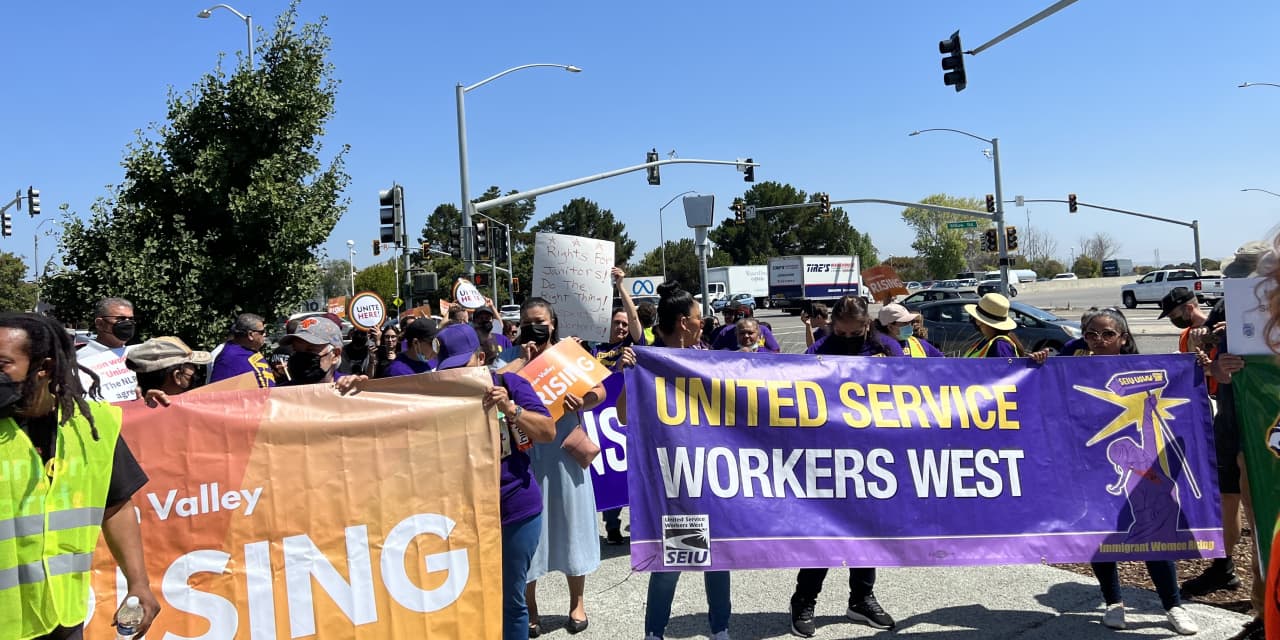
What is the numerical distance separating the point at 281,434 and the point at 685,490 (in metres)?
1.92

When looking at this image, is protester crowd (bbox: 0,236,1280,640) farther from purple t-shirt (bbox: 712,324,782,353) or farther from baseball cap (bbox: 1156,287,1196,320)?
purple t-shirt (bbox: 712,324,782,353)

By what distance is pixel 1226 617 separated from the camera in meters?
5.08

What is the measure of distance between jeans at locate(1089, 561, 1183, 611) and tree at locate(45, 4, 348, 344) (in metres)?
10.4

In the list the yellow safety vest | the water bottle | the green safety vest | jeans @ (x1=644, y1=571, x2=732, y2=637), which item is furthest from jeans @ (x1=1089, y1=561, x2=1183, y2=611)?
the green safety vest

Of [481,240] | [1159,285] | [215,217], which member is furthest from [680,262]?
[215,217]

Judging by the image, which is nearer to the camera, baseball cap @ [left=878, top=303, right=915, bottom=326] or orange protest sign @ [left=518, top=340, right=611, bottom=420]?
orange protest sign @ [left=518, top=340, right=611, bottom=420]

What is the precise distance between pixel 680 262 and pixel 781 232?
10.9 meters

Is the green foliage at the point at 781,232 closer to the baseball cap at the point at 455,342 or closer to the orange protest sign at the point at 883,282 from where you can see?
the orange protest sign at the point at 883,282

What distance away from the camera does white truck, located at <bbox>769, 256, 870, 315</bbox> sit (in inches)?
2192

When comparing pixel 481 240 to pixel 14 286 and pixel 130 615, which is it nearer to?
pixel 130 615

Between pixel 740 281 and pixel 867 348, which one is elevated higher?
pixel 740 281

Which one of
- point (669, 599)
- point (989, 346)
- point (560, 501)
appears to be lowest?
point (669, 599)

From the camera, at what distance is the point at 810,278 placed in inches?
2200

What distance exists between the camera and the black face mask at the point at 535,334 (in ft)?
16.3
